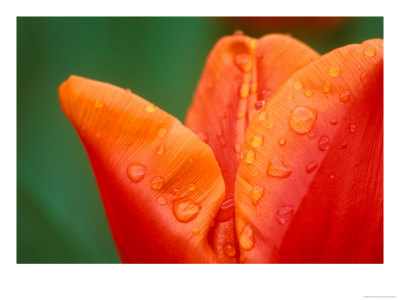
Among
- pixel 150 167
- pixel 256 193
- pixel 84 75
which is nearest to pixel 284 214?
pixel 256 193

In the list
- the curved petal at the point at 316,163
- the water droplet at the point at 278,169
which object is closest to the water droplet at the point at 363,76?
the curved petal at the point at 316,163

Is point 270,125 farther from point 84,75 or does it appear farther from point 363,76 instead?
point 84,75

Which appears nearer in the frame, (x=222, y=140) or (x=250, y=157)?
(x=250, y=157)

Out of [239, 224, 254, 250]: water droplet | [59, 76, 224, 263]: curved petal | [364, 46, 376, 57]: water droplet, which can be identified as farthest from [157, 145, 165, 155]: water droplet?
[364, 46, 376, 57]: water droplet

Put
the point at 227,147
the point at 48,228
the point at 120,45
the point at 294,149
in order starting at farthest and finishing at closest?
the point at 120,45
the point at 48,228
the point at 227,147
the point at 294,149
